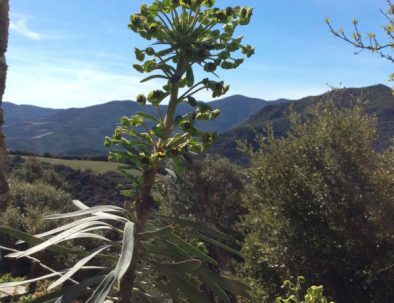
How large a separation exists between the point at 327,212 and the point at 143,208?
7.15m

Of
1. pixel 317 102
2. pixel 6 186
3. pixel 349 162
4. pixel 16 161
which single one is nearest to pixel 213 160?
pixel 317 102

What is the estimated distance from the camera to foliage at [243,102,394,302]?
809 centimetres

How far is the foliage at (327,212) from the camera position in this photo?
8.09 meters

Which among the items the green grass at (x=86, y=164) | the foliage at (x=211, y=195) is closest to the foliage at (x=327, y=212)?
the foliage at (x=211, y=195)

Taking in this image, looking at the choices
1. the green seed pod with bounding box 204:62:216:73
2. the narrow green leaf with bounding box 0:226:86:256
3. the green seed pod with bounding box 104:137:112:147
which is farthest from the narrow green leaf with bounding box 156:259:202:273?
the green seed pod with bounding box 204:62:216:73

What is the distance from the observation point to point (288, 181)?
9.23 m

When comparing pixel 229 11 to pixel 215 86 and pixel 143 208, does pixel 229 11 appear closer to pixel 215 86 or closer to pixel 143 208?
pixel 215 86

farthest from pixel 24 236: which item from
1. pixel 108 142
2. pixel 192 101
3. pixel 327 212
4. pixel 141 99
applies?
pixel 327 212

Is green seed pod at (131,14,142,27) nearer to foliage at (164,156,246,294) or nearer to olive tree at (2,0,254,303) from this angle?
olive tree at (2,0,254,303)

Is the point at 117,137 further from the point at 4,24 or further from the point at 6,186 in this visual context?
the point at 4,24

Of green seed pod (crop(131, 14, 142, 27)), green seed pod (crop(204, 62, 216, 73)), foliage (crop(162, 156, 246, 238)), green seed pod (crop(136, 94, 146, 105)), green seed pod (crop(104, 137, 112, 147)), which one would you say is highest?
green seed pod (crop(131, 14, 142, 27))

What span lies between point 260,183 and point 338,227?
189cm

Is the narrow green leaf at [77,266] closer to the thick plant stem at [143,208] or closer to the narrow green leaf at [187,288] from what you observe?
the thick plant stem at [143,208]

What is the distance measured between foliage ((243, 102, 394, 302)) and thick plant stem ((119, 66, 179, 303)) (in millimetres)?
6512
